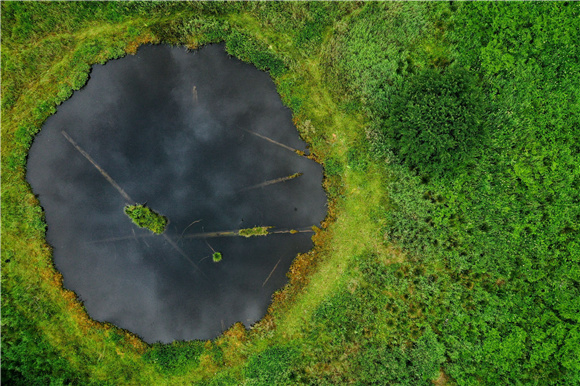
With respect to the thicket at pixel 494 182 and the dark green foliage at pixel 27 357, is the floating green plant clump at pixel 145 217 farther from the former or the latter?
the thicket at pixel 494 182

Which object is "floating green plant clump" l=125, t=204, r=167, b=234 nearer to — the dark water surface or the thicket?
the dark water surface

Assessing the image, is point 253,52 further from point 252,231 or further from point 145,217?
point 145,217

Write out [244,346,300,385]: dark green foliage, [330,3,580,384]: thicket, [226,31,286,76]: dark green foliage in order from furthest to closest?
[226,31,286,76]: dark green foliage, [244,346,300,385]: dark green foliage, [330,3,580,384]: thicket

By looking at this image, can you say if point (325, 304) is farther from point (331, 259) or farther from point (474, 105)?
point (474, 105)

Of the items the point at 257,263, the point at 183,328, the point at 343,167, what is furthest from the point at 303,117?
the point at 183,328

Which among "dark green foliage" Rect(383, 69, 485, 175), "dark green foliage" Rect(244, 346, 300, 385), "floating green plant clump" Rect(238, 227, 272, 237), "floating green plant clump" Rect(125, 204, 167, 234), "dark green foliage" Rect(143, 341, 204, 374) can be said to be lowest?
"dark green foliage" Rect(143, 341, 204, 374)

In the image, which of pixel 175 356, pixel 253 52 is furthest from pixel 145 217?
pixel 253 52

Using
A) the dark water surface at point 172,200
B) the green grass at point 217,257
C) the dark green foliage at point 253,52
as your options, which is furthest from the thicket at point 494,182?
the green grass at point 217,257

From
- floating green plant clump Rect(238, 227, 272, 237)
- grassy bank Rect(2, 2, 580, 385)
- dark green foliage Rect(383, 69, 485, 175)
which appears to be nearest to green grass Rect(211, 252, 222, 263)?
floating green plant clump Rect(238, 227, 272, 237)
